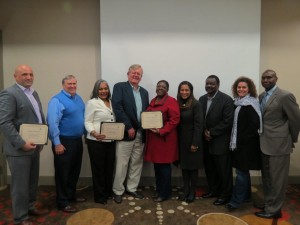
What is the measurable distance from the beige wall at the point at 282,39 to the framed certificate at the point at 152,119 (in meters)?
1.76

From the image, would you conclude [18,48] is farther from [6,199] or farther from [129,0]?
[6,199]

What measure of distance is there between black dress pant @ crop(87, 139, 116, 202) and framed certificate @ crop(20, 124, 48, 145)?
0.58 metres

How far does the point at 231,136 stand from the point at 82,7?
2.70 metres

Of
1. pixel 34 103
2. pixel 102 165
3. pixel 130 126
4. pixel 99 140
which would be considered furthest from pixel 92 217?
pixel 34 103

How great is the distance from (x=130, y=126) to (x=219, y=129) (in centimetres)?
103

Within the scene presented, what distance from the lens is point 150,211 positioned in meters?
2.89

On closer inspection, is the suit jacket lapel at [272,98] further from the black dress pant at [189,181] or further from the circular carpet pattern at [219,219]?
the circular carpet pattern at [219,219]

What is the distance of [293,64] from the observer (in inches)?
147

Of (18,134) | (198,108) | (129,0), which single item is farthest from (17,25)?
(198,108)

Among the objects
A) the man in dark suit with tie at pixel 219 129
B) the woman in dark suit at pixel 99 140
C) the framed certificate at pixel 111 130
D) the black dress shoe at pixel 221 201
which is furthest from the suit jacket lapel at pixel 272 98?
the woman in dark suit at pixel 99 140

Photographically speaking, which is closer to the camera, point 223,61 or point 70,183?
point 70,183

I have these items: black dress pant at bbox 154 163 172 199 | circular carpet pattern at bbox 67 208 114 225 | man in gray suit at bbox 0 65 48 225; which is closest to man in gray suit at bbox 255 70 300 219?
black dress pant at bbox 154 163 172 199

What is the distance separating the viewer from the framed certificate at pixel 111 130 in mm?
2865

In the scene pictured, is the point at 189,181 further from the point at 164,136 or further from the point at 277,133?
the point at 277,133
